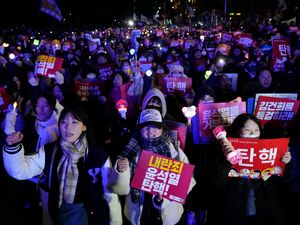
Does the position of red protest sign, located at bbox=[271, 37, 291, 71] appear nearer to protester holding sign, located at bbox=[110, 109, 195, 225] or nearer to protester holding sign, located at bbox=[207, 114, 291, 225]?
protester holding sign, located at bbox=[207, 114, 291, 225]

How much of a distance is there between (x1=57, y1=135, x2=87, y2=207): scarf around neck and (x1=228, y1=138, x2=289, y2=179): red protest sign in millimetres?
1423

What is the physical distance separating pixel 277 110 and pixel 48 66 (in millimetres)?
5472

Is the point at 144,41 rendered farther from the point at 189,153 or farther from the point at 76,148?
the point at 76,148

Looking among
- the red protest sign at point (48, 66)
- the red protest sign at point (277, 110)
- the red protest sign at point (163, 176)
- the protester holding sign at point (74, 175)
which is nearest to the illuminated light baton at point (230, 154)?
the red protest sign at point (163, 176)

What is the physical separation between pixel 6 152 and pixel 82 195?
2.38ft

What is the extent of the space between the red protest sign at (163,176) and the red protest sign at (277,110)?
215cm

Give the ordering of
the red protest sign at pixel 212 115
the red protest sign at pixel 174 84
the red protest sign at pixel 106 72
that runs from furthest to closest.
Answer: the red protest sign at pixel 106 72
the red protest sign at pixel 174 84
the red protest sign at pixel 212 115

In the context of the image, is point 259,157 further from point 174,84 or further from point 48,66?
point 48,66

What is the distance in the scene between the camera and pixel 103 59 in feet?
29.6

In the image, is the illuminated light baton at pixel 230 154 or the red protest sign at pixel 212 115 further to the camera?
the red protest sign at pixel 212 115

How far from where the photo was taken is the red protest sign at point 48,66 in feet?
27.1

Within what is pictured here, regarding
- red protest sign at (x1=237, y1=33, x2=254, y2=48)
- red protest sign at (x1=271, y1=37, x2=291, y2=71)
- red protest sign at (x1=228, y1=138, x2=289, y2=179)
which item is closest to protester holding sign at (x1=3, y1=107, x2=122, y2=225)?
red protest sign at (x1=228, y1=138, x2=289, y2=179)

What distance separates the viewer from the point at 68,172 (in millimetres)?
2994

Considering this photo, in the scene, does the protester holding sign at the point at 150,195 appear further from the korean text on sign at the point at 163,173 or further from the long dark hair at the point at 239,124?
the long dark hair at the point at 239,124
